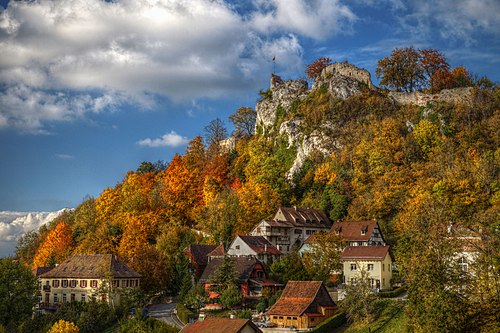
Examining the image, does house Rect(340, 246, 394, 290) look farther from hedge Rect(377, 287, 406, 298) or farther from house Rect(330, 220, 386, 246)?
house Rect(330, 220, 386, 246)

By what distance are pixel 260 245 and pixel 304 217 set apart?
11.7 meters

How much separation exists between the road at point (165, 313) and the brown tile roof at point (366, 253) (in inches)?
784

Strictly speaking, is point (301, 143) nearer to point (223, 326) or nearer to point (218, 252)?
point (218, 252)

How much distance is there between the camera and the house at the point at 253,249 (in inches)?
2938

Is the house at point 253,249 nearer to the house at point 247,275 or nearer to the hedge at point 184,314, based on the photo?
the house at point 247,275

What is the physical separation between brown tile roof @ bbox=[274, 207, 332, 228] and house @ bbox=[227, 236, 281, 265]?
7751 millimetres

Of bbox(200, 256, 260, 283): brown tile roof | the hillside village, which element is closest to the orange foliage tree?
the hillside village

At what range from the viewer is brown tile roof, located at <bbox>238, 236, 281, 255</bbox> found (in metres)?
75.1

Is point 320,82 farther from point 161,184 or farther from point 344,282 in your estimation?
point 344,282

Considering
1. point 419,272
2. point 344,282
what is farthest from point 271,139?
point 419,272

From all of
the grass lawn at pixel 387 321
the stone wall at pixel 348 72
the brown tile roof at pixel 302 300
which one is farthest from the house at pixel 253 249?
the stone wall at pixel 348 72

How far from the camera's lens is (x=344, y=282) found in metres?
66.2

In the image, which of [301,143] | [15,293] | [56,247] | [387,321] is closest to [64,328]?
[15,293]

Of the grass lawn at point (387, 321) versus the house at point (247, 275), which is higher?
the house at point (247, 275)
